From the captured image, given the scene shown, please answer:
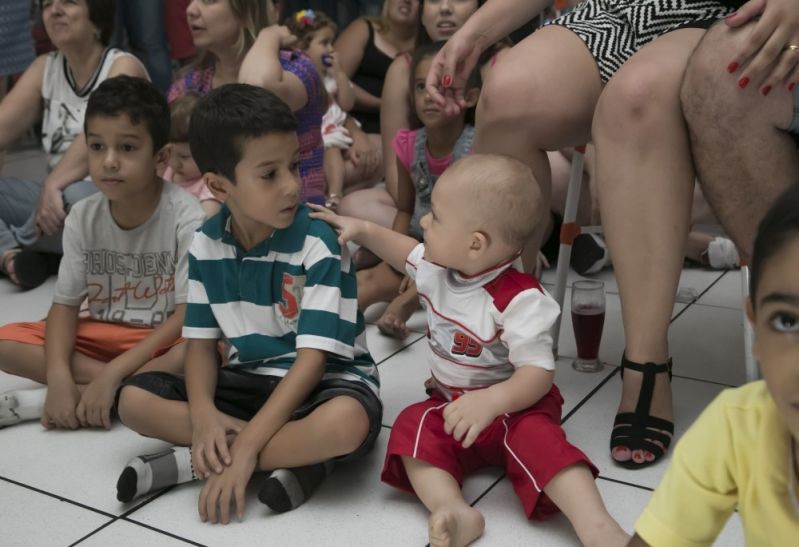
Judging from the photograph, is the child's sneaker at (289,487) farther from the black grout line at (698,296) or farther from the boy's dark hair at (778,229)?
the black grout line at (698,296)

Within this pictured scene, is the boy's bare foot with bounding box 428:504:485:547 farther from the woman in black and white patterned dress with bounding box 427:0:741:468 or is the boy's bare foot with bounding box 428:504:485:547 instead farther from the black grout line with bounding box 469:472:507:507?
the woman in black and white patterned dress with bounding box 427:0:741:468

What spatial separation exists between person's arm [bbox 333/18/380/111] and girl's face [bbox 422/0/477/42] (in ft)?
2.52

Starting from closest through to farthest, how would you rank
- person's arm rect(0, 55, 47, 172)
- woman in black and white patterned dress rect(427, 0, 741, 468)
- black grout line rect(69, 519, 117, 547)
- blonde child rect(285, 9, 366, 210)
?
black grout line rect(69, 519, 117, 547)
woman in black and white patterned dress rect(427, 0, 741, 468)
person's arm rect(0, 55, 47, 172)
blonde child rect(285, 9, 366, 210)

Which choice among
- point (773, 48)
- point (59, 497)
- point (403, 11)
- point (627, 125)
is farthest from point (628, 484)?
point (403, 11)

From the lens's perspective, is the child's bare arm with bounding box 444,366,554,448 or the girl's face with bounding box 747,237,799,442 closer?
the girl's face with bounding box 747,237,799,442

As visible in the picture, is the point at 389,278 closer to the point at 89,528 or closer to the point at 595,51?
the point at 595,51

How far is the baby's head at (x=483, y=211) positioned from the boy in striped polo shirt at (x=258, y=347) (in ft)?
0.63

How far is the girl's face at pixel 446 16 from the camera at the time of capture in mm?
2533

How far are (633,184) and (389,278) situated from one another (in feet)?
2.82


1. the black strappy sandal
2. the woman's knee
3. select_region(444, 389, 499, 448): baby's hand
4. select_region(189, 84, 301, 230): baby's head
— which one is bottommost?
the black strappy sandal

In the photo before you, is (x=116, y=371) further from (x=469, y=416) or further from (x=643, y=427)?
(x=643, y=427)

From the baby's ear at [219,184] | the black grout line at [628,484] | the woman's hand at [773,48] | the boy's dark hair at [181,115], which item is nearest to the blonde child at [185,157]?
the boy's dark hair at [181,115]

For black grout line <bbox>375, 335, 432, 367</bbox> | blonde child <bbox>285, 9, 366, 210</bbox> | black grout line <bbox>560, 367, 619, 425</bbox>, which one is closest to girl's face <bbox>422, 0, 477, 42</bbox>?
blonde child <bbox>285, 9, 366, 210</bbox>

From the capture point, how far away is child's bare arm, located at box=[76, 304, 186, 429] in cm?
159
